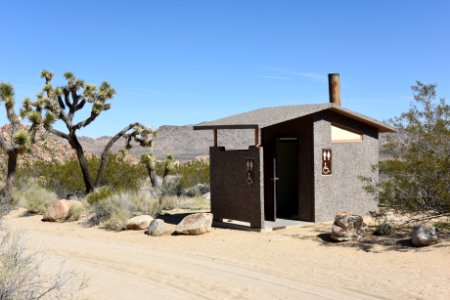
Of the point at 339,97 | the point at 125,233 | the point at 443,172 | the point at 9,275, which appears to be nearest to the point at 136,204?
the point at 125,233

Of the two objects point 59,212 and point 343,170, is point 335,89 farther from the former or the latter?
point 59,212

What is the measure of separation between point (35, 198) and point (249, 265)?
11861 millimetres

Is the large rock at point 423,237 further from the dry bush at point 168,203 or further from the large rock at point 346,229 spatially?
the dry bush at point 168,203

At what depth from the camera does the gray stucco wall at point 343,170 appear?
15.5m

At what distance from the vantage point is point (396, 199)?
45.5 ft

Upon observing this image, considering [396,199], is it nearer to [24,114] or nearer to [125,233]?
[125,233]

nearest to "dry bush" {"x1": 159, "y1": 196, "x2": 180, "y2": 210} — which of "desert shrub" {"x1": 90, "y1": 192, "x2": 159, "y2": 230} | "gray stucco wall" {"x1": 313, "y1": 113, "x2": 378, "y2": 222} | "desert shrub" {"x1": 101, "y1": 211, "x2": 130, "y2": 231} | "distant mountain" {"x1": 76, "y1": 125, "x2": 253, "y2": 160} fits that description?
"desert shrub" {"x1": 90, "y1": 192, "x2": 159, "y2": 230}

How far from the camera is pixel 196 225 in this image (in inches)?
571

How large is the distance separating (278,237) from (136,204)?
6.60 metres

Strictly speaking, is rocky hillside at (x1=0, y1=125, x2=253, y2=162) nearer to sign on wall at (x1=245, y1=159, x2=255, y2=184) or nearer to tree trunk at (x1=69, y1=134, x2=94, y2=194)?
tree trunk at (x1=69, y1=134, x2=94, y2=194)

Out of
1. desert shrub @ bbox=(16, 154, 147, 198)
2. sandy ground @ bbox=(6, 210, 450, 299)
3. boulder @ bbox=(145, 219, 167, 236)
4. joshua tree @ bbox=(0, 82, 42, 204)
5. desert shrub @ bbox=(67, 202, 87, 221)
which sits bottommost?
sandy ground @ bbox=(6, 210, 450, 299)

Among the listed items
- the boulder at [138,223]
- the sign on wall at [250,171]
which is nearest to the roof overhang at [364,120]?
the sign on wall at [250,171]

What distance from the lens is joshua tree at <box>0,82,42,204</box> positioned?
822 inches

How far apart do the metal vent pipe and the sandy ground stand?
4480mm
